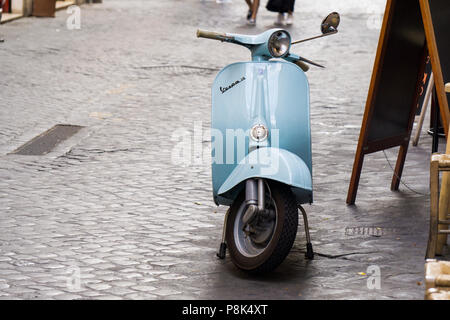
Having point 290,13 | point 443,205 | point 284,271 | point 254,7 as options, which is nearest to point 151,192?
point 284,271

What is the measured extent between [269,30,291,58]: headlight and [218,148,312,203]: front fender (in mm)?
531

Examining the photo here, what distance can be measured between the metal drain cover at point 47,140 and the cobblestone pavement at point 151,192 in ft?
0.38

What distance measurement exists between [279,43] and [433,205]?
1.19m

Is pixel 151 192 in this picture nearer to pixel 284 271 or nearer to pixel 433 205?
pixel 284 271

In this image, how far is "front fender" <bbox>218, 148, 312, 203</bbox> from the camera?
4.65m

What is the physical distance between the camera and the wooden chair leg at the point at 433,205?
4754mm

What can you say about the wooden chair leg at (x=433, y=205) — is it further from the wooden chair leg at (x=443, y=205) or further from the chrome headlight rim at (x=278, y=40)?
the chrome headlight rim at (x=278, y=40)

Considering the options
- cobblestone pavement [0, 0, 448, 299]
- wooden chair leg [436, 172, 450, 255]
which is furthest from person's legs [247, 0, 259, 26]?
wooden chair leg [436, 172, 450, 255]

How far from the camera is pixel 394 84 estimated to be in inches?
→ 249

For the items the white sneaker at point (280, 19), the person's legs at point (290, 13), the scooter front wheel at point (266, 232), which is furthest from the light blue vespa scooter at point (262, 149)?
the white sneaker at point (280, 19)

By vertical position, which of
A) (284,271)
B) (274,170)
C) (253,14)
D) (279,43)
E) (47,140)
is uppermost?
(279,43)

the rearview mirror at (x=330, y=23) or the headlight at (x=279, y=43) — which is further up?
the rearview mirror at (x=330, y=23)
